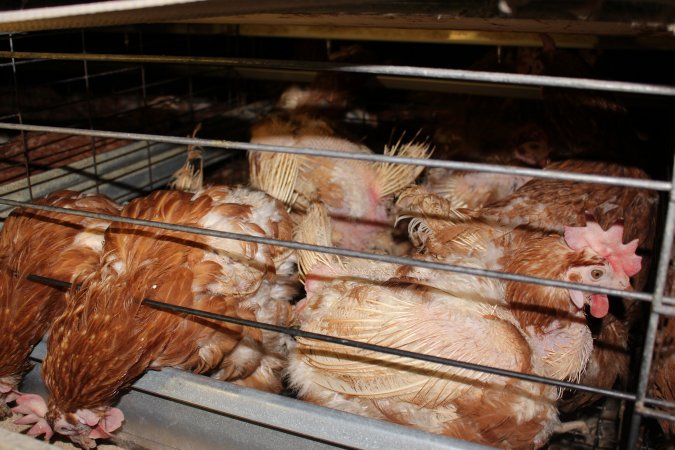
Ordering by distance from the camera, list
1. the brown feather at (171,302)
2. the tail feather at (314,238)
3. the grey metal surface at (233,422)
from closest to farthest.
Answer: the grey metal surface at (233,422), the brown feather at (171,302), the tail feather at (314,238)

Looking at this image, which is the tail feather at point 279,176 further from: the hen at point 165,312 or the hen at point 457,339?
the hen at point 457,339

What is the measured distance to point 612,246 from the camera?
1675 mm

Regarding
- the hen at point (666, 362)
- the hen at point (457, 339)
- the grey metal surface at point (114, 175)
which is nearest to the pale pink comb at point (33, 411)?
the hen at point (457, 339)

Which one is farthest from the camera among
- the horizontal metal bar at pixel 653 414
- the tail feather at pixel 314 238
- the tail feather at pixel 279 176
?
the tail feather at pixel 279 176

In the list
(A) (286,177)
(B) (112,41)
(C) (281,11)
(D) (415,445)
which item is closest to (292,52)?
(B) (112,41)

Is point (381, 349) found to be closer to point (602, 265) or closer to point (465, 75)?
point (465, 75)

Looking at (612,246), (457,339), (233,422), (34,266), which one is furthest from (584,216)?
(34,266)

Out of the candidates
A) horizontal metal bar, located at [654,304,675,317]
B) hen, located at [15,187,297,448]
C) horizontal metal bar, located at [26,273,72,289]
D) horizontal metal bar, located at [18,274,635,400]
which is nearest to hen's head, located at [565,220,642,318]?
horizontal metal bar, located at [18,274,635,400]

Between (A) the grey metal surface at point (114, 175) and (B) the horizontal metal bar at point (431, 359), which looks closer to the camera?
(B) the horizontal metal bar at point (431, 359)

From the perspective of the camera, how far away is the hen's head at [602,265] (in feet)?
5.42

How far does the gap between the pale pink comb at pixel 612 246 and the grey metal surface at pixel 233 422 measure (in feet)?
2.54

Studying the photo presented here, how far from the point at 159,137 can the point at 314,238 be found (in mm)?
823

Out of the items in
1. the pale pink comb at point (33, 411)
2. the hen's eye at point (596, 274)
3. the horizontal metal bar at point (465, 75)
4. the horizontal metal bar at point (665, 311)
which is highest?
the horizontal metal bar at point (465, 75)

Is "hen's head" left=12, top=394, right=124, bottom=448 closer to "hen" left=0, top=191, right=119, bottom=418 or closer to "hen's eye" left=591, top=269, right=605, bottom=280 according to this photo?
"hen" left=0, top=191, right=119, bottom=418
